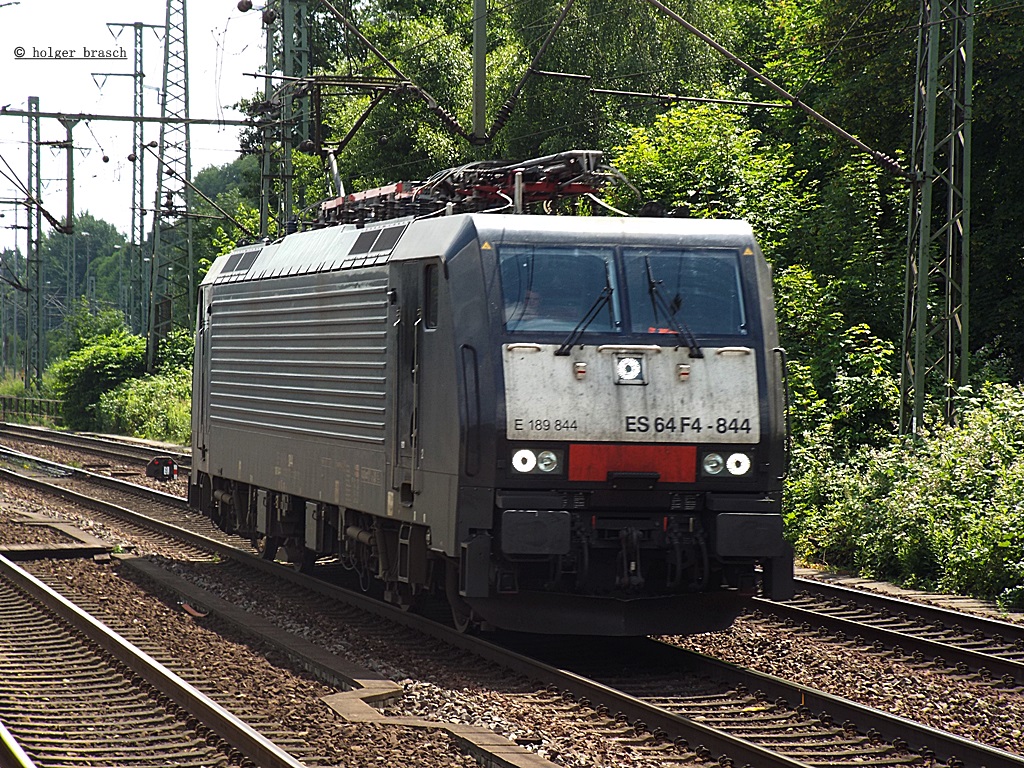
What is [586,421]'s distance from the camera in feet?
32.1

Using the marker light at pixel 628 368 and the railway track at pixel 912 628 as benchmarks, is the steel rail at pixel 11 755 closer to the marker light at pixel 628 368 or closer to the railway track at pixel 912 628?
the marker light at pixel 628 368

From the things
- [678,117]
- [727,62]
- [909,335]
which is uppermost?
[727,62]

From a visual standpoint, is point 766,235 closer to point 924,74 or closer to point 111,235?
point 924,74

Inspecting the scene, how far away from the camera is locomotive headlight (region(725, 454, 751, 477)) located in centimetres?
1002

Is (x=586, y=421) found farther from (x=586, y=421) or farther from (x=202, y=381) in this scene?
(x=202, y=381)

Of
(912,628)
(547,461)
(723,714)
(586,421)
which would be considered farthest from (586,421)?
(912,628)

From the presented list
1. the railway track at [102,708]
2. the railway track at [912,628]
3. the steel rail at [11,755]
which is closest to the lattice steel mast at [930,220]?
the railway track at [912,628]

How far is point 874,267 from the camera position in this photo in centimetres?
2322

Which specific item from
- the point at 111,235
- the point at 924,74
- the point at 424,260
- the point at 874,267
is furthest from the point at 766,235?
the point at 111,235

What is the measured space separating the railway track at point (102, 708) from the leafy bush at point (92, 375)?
37.4 meters

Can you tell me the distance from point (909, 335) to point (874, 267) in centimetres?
622

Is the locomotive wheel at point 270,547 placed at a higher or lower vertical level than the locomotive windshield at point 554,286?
lower

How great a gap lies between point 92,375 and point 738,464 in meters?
41.2

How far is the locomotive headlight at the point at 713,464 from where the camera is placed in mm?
9977
